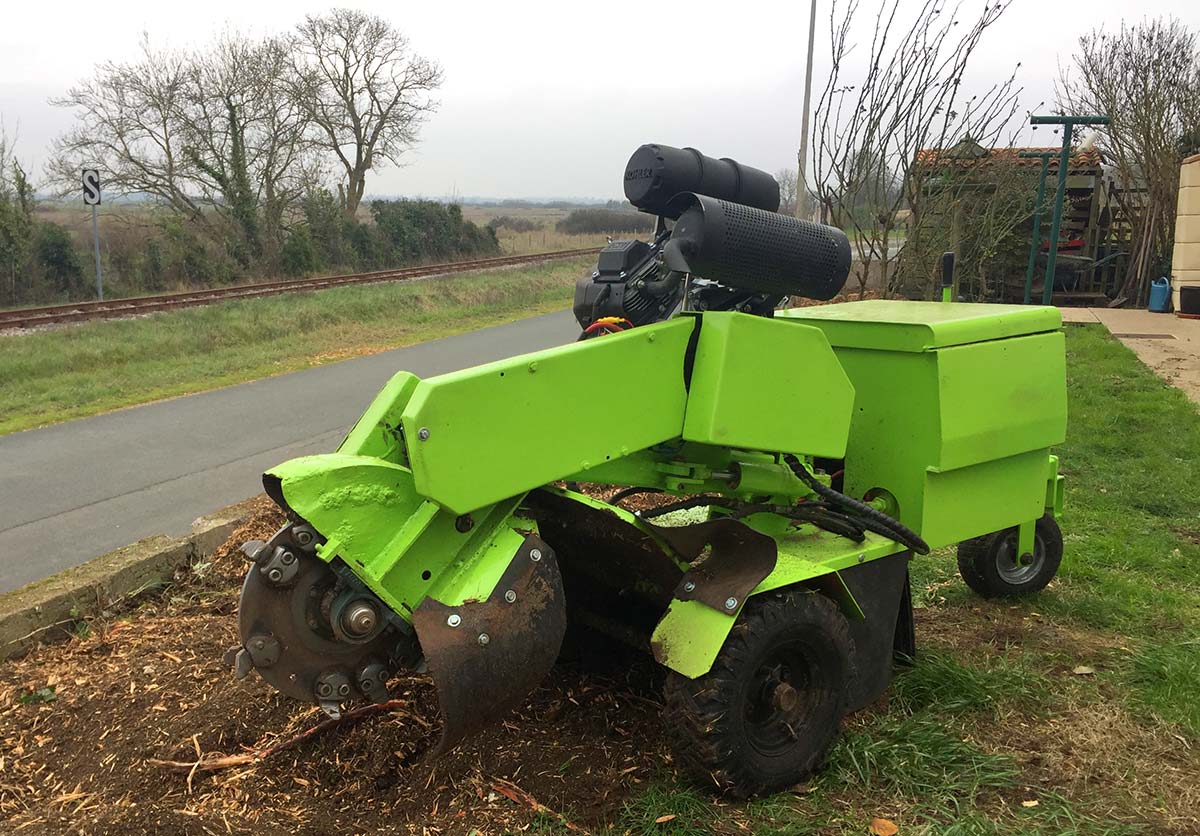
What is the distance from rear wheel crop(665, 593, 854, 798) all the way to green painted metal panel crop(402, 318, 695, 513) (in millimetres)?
709

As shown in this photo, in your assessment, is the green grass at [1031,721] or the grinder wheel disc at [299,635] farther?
the green grass at [1031,721]

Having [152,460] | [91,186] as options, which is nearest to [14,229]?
[91,186]

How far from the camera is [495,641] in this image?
2.76m

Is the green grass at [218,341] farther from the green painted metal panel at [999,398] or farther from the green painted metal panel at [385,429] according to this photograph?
the green painted metal panel at [999,398]

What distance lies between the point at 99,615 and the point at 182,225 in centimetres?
2563

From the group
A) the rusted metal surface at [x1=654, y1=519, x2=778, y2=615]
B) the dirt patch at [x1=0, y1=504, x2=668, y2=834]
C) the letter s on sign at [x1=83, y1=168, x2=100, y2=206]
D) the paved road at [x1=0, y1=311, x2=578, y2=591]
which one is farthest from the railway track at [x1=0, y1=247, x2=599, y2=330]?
the rusted metal surface at [x1=654, y1=519, x2=778, y2=615]

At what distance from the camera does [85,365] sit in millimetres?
13258

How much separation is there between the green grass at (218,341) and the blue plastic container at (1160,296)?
12631mm

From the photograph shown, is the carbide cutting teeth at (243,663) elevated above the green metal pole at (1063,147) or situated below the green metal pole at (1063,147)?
below

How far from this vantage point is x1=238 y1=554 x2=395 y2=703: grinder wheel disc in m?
2.70

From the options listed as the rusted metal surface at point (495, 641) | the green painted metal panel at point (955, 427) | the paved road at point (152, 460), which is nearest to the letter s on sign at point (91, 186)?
the paved road at point (152, 460)

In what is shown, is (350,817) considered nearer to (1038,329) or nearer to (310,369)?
(1038,329)

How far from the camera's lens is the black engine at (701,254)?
312cm

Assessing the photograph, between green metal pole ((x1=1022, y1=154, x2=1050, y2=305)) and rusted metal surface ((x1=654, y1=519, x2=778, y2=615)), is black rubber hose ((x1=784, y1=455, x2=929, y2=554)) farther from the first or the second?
green metal pole ((x1=1022, y1=154, x2=1050, y2=305))
